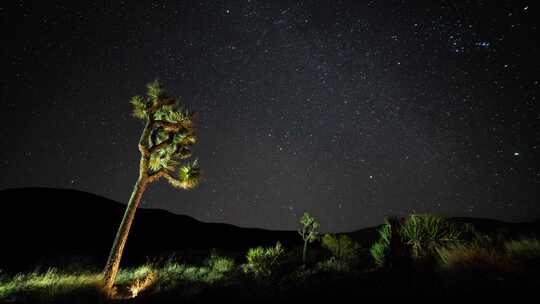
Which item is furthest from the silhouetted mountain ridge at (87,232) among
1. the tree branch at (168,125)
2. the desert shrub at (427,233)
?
the tree branch at (168,125)

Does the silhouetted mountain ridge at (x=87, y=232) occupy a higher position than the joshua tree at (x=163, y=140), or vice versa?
the joshua tree at (x=163, y=140)

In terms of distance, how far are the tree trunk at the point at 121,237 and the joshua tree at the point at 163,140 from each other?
39 millimetres

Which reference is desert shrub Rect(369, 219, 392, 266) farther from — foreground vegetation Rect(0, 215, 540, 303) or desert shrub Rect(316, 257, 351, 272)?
desert shrub Rect(316, 257, 351, 272)

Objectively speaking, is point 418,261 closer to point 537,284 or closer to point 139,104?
point 537,284

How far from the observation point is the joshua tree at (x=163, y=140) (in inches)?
429

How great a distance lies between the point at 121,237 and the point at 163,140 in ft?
14.4

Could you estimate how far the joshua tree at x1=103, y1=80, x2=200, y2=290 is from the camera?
10.9 m

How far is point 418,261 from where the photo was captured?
24.3 feet

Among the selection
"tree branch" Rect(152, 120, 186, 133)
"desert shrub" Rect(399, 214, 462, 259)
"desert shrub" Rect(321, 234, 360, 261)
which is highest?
"tree branch" Rect(152, 120, 186, 133)

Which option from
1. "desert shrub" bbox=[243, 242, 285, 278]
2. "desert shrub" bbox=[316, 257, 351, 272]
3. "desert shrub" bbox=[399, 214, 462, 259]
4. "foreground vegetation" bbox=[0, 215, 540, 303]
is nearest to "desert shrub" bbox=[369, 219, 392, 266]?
"foreground vegetation" bbox=[0, 215, 540, 303]

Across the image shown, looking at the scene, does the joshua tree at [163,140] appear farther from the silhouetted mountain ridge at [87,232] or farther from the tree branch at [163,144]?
the silhouetted mountain ridge at [87,232]

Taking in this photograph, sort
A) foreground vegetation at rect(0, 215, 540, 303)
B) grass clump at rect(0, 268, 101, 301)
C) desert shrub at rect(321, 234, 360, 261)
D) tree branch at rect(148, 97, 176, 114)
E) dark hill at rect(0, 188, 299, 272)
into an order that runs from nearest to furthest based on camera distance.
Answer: foreground vegetation at rect(0, 215, 540, 303) < grass clump at rect(0, 268, 101, 301) < tree branch at rect(148, 97, 176, 114) < desert shrub at rect(321, 234, 360, 261) < dark hill at rect(0, 188, 299, 272)

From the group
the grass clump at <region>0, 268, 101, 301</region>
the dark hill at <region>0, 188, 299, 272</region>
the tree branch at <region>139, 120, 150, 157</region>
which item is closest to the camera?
the grass clump at <region>0, 268, 101, 301</region>

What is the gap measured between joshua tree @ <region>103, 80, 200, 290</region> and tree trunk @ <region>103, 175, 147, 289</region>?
39 millimetres
